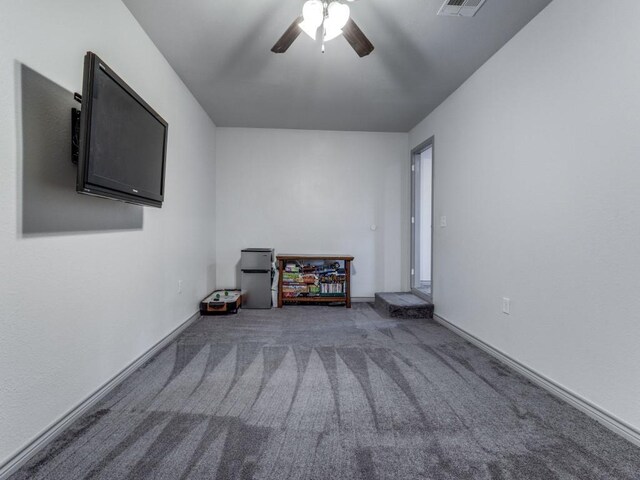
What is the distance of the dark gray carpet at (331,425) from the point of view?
1.30 m

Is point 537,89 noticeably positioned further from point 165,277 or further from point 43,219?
point 165,277

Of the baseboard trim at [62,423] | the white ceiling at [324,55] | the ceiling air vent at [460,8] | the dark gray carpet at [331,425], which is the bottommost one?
the dark gray carpet at [331,425]

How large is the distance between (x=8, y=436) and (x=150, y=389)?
0.75 m

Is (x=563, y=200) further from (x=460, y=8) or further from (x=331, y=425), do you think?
(x=331, y=425)

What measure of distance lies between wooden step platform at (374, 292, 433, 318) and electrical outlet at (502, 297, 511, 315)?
49.0 inches

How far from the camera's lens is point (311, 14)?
1717 millimetres

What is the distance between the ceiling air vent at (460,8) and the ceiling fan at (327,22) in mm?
534

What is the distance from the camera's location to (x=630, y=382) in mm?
1477

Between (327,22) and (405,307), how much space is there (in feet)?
9.82

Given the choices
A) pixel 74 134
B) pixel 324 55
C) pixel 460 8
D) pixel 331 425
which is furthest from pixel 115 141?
pixel 460 8

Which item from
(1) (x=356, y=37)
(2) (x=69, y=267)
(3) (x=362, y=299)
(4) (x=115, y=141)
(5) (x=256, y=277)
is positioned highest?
(1) (x=356, y=37)

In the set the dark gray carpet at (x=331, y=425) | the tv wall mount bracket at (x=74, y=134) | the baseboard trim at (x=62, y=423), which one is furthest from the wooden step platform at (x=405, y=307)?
the tv wall mount bracket at (x=74, y=134)

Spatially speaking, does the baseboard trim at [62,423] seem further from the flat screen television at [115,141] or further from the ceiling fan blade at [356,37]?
the ceiling fan blade at [356,37]

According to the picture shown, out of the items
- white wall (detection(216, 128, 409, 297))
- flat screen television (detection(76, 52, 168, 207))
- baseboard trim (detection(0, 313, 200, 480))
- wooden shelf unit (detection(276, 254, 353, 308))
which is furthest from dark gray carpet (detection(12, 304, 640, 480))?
white wall (detection(216, 128, 409, 297))
